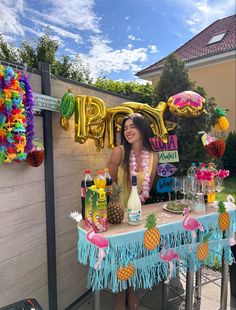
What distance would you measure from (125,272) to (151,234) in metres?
0.28

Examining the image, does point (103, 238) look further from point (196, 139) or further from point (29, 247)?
point (196, 139)

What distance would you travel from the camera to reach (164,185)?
246 centimetres

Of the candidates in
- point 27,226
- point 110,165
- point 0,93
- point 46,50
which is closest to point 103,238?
point 27,226

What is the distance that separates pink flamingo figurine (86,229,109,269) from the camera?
138 centimetres

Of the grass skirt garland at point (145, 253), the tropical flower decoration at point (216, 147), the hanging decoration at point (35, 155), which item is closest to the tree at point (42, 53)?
the tropical flower decoration at point (216, 147)

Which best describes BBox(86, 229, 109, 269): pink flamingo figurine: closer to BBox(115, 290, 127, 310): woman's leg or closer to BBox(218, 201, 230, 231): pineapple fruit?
BBox(115, 290, 127, 310): woman's leg

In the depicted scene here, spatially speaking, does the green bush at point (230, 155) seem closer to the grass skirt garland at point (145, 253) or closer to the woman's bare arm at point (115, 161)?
the grass skirt garland at point (145, 253)

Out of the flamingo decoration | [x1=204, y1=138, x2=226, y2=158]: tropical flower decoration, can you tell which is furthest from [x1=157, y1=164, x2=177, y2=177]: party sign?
the flamingo decoration

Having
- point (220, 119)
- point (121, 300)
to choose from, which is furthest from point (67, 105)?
point (220, 119)

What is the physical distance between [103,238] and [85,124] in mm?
966

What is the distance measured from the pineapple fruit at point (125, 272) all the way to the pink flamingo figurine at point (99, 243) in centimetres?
15

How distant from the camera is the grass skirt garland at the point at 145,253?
57.6 inches

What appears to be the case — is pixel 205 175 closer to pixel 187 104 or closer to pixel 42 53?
pixel 187 104

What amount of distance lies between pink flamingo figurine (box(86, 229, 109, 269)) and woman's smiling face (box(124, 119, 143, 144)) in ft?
3.02
